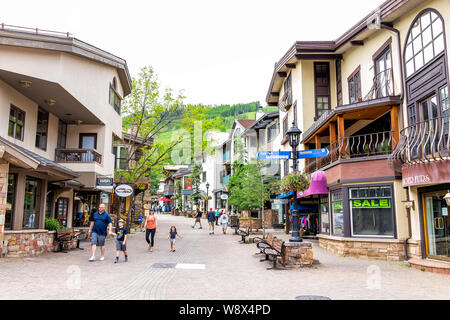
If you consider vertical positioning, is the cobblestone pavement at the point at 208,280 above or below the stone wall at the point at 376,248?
below

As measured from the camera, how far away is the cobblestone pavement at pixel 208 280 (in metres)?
7.81

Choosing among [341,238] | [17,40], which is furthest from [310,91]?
[17,40]

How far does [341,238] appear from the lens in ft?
48.6

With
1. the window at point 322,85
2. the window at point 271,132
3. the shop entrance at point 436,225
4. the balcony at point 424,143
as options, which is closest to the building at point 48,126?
the window at point 322,85

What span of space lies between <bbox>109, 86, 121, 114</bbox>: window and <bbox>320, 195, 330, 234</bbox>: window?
12912mm

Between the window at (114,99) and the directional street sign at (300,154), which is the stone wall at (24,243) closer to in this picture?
the directional street sign at (300,154)

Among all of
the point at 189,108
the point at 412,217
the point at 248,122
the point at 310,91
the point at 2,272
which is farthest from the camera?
the point at 248,122

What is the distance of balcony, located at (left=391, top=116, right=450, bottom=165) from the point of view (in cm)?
1144

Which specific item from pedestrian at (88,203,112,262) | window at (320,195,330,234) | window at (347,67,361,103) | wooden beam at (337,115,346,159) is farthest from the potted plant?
window at (347,67,361,103)

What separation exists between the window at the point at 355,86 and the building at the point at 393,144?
0.18 feet

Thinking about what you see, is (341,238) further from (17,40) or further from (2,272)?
(17,40)

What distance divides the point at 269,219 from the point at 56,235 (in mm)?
22521

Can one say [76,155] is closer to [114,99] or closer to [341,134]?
[114,99]

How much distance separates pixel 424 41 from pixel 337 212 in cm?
716
